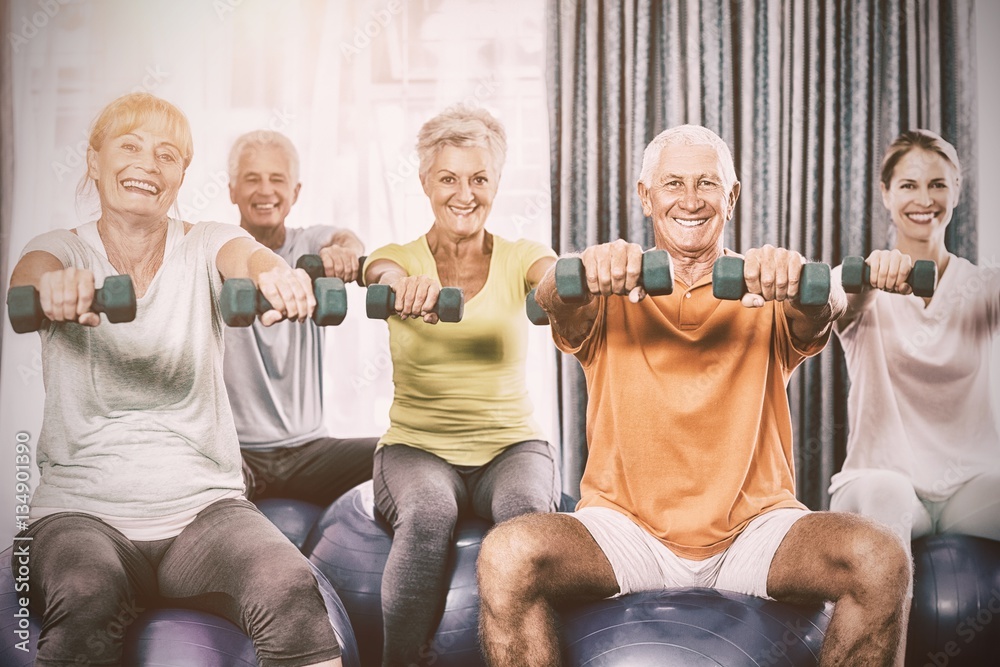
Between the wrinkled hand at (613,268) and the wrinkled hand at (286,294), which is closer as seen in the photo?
the wrinkled hand at (613,268)

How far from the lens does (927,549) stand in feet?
7.71

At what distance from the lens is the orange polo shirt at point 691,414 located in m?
Answer: 2.04

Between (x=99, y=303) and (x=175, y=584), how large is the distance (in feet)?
2.15

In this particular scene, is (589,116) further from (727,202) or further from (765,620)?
(765,620)

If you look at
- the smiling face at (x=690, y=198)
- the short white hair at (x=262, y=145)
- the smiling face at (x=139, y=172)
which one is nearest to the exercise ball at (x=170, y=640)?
the smiling face at (x=139, y=172)

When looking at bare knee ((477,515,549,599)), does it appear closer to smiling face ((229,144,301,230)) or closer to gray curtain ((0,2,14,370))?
smiling face ((229,144,301,230))

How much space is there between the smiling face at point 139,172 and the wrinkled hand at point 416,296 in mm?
689

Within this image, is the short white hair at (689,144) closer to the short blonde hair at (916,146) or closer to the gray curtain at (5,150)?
the short blonde hair at (916,146)

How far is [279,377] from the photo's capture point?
2721 millimetres

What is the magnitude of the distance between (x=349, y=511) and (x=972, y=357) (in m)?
1.78

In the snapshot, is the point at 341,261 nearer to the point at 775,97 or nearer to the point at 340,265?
the point at 340,265

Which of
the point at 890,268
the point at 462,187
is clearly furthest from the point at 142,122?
the point at 890,268

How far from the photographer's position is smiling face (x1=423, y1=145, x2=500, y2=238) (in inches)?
98.2

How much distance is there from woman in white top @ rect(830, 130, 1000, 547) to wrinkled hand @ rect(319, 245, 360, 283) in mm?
1404
